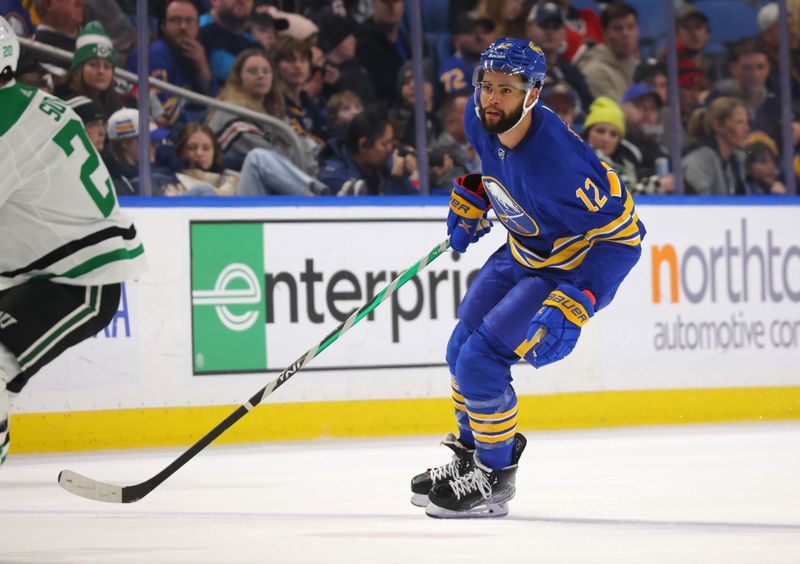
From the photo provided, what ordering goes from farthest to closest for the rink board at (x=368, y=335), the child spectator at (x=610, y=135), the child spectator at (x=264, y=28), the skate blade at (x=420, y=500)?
the child spectator at (x=610, y=135)
the child spectator at (x=264, y=28)
the rink board at (x=368, y=335)
the skate blade at (x=420, y=500)

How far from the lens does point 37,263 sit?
11.8 feet

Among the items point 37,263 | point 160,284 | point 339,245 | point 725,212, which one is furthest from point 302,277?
point 37,263

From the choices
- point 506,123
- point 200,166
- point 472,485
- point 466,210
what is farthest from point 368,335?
point 506,123

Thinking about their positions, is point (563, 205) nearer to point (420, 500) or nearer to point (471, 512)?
point (471, 512)

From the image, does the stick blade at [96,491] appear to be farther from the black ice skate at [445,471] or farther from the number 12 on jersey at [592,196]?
the number 12 on jersey at [592,196]

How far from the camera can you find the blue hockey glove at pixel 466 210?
175 inches

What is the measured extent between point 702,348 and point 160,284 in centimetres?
274

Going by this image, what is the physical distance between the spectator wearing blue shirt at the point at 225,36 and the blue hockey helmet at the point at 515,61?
10.7ft

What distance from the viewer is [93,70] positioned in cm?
677

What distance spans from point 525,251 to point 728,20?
4585mm

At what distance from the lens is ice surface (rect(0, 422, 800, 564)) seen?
3.41 metres

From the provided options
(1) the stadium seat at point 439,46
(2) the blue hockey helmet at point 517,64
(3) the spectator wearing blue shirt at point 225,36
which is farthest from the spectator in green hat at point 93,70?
(2) the blue hockey helmet at point 517,64

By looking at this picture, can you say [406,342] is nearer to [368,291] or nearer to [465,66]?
[368,291]

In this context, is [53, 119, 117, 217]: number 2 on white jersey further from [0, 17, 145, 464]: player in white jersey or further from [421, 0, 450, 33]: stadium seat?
[421, 0, 450, 33]: stadium seat
